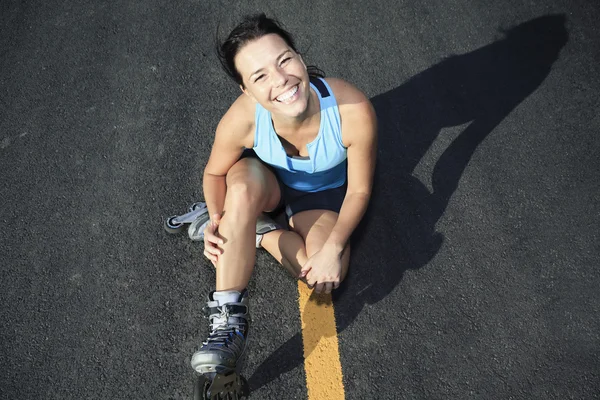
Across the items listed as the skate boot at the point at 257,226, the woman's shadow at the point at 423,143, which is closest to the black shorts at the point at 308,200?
the skate boot at the point at 257,226

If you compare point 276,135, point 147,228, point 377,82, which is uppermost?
point 276,135

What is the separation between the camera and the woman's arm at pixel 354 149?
2389 mm

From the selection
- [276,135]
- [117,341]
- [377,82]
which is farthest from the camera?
[377,82]

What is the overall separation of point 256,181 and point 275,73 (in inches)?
24.5

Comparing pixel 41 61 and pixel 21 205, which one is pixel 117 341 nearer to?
pixel 21 205

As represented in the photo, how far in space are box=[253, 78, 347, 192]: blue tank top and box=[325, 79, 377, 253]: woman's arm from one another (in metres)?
0.04

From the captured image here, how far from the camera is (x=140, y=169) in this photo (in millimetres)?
3352

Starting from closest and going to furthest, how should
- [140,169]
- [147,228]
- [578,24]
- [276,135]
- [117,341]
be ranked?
[276,135] < [117,341] < [147,228] < [140,169] < [578,24]

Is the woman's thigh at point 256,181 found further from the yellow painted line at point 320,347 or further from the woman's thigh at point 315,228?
the yellow painted line at point 320,347

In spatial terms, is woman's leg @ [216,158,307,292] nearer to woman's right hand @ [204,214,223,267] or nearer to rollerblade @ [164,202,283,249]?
woman's right hand @ [204,214,223,267]

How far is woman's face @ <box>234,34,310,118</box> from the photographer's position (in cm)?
206

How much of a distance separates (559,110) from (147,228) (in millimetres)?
3094

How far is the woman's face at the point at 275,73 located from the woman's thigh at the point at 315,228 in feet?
2.47

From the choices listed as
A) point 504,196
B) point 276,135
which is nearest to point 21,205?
point 276,135
